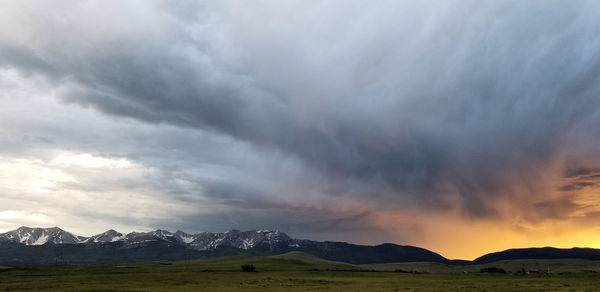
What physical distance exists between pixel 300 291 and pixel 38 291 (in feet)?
190

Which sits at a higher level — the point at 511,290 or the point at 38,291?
the point at 511,290

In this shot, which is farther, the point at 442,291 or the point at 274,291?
the point at 274,291

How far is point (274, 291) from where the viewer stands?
83750 millimetres

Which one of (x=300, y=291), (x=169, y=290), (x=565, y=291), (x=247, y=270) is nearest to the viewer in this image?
(x=565, y=291)

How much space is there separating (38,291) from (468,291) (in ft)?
294

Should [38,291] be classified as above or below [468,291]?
below

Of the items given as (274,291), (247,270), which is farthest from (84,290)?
(247,270)

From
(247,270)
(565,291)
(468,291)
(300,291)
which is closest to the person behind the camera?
(565,291)

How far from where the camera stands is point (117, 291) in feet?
274

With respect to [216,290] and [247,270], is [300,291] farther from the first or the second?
[247,270]

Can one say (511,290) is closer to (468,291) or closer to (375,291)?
(468,291)

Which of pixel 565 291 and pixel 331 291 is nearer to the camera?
pixel 565 291

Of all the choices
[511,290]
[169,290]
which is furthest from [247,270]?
[511,290]

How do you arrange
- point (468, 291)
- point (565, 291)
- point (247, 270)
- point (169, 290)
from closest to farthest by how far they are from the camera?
point (565, 291) < point (468, 291) < point (169, 290) < point (247, 270)
